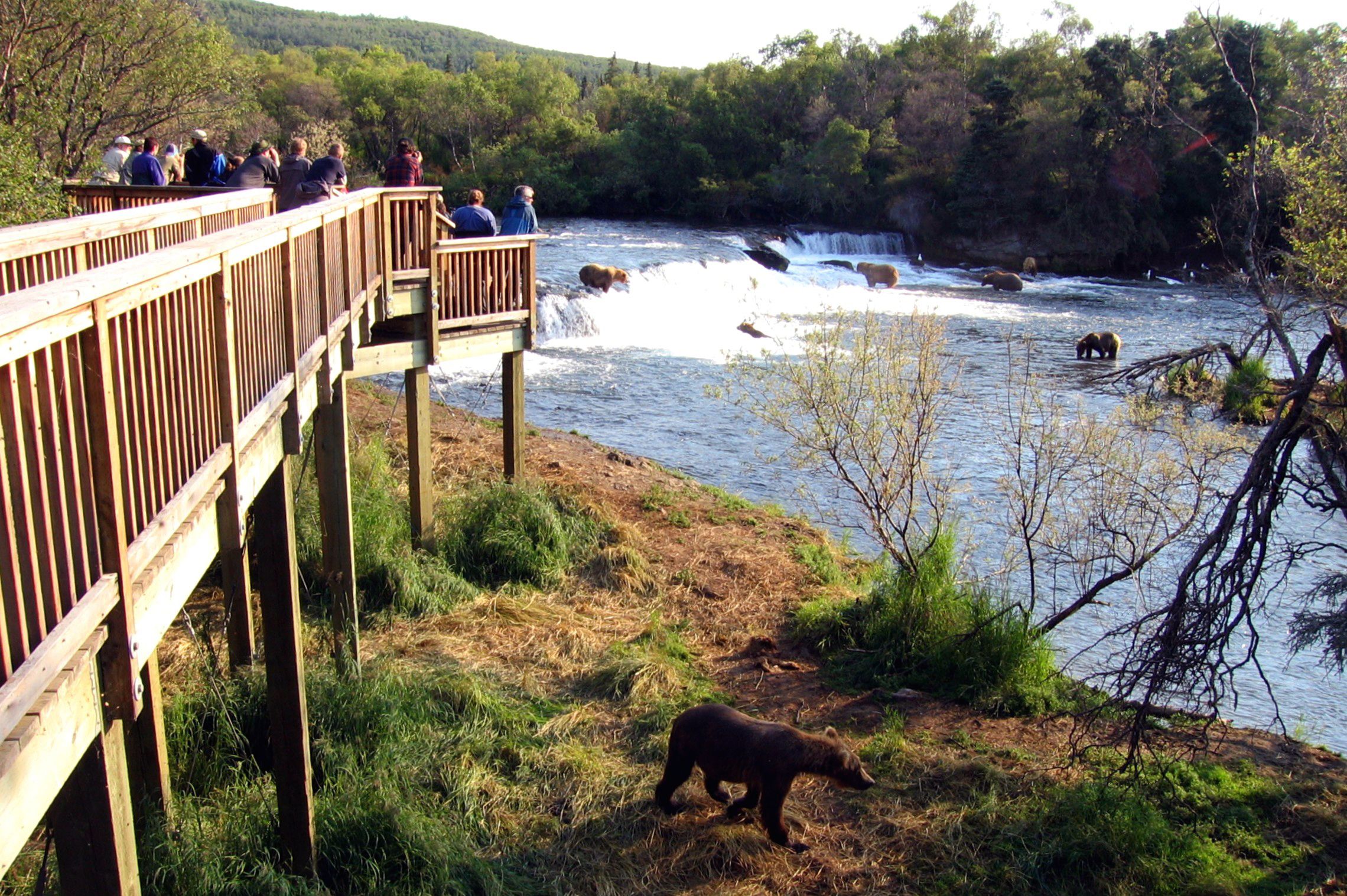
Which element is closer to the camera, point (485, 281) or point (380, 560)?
point (380, 560)

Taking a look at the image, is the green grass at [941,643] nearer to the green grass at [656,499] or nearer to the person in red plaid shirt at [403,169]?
the green grass at [656,499]

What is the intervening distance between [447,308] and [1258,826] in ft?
26.0

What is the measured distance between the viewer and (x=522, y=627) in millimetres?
9352

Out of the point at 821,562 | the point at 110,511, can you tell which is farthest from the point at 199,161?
the point at 110,511

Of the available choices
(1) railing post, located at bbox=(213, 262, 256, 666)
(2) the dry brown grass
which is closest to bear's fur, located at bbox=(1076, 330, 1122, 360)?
(2) the dry brown grass

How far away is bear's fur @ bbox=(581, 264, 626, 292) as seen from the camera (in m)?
27.1

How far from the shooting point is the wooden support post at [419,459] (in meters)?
10.4

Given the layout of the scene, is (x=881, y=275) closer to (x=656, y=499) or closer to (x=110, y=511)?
(x=656, y=499)

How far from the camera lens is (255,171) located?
11695mm

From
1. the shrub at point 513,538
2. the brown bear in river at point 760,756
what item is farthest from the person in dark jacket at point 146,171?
the brown bear in river at point 760,756

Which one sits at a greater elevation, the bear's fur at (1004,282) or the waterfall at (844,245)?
the waterfall at (844,245)

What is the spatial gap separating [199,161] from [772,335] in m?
14.3

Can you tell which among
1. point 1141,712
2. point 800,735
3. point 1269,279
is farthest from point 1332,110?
point 800,735

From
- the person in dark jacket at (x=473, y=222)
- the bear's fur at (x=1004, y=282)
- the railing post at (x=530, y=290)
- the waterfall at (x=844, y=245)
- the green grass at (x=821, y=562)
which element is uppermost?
the person in dark jacket at (x=473, y=222)
